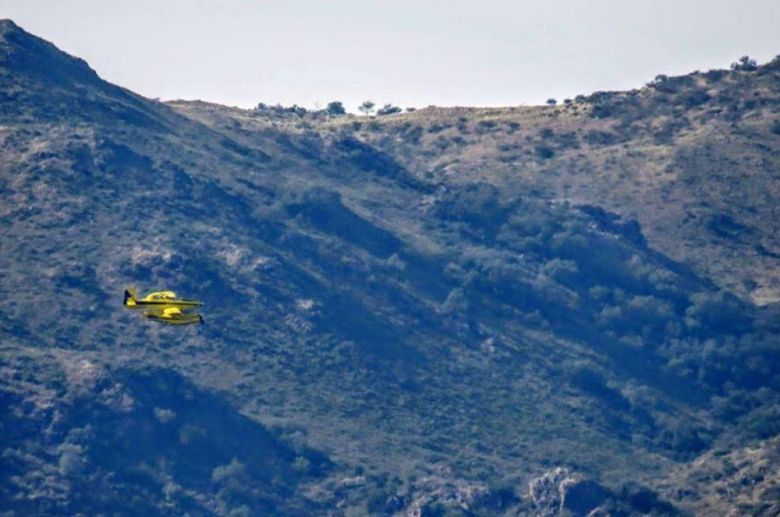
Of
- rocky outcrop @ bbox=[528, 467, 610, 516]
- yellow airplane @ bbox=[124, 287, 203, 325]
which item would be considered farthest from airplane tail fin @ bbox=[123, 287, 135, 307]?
rocky outcrop @ bbox=[528, 467, 610, 516]

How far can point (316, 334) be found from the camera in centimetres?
18050

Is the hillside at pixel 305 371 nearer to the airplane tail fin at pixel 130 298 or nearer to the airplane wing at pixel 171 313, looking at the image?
the airplane tail fin at pixel 130 298

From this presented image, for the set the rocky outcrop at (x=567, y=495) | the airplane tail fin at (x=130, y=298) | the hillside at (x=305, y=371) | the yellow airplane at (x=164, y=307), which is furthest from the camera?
the hillside at (x=305, y=371)

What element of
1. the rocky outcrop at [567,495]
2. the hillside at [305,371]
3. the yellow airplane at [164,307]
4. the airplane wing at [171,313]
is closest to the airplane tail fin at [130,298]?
the yellow airplane at [164,307]

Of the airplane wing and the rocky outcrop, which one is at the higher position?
the airplane wing

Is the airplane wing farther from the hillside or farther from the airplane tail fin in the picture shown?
the hillside

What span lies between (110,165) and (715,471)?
6450 cm

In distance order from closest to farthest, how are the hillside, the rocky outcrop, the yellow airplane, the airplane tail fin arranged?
Result: the yellow airplane, the airplane tail fin, the rocky outcrop, the hillside

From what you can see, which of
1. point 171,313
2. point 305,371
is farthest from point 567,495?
point 171,313

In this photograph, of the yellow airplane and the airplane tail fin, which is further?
the airplane tail fin

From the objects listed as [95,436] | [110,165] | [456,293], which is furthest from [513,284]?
[95,436]

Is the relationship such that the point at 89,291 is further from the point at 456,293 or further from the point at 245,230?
the point at 456,293

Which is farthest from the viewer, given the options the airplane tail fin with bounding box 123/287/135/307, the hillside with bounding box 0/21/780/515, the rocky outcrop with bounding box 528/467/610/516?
the hillside with bounding box 0/21/780/515

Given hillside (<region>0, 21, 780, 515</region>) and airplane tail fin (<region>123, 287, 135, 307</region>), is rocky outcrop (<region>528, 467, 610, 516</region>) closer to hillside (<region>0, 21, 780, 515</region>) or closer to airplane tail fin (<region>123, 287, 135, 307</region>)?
hillside (<region>0, 21, 780, 515</region>)
